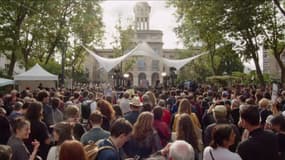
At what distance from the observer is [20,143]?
5.73 meters

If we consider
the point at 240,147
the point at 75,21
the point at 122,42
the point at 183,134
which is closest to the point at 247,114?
the point at 240,147

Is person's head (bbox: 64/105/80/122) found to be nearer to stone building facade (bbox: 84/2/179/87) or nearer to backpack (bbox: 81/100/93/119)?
backpack (bbox: 81/100/93/119)

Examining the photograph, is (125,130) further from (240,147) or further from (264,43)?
(264,43)

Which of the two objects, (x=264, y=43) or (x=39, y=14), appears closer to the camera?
(x=264, y=43)

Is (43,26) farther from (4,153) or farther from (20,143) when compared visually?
(4,153)

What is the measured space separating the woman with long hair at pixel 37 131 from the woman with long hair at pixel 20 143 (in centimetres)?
118

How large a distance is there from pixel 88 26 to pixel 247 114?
34644 mm

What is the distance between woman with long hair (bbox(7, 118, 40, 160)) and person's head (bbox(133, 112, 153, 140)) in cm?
148

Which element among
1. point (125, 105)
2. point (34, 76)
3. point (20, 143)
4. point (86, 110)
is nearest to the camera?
point (20, 143)

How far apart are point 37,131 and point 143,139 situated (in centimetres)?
174

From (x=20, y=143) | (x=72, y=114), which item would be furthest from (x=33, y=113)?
(x=20, y=143)

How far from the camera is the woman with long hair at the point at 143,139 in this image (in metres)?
6.53

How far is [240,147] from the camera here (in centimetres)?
509

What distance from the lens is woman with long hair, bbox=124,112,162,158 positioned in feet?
21.4
